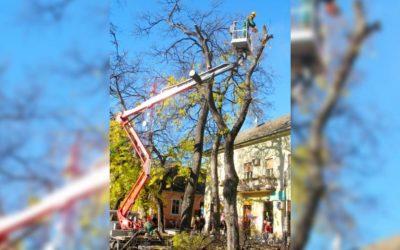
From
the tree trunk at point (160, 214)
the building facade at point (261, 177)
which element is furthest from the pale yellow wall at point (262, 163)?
the tree trunk at point (160, 214)

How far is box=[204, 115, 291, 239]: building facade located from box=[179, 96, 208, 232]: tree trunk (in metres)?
0.09

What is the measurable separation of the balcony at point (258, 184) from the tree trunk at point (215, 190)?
0.42 feet

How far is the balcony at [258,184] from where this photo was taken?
219 centimetres

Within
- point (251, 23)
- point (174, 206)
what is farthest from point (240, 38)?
point (174, 206)

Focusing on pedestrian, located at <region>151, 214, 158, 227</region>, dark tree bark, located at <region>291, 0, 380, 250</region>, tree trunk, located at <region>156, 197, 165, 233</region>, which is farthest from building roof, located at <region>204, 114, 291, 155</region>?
dark tree bark, located at <region>291, 0, 380, 250</region>

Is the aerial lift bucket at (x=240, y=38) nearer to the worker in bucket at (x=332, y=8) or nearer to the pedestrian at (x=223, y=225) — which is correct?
the pedestrian at (x=223, y=225)

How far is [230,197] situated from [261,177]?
0.86 feet

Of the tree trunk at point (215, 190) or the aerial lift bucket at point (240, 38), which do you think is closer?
the aerial lift bucket at point (240, 38)

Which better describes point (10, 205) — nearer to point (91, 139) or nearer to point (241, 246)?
point (91, 139)

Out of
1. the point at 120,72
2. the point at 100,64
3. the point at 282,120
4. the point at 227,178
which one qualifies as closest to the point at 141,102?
the point at 120,72

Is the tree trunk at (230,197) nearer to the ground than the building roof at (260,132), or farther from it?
nearer to the ground

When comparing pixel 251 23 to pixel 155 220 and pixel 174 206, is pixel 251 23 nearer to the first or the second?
pixel 174 206

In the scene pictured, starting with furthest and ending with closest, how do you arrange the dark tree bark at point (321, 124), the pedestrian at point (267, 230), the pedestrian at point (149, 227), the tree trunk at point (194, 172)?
the pedestrian at point (149, 227) < the tree trunk at point (194, 172) < the pedestrian at point (267, 230) < the dark tree bark at point (321, 124)

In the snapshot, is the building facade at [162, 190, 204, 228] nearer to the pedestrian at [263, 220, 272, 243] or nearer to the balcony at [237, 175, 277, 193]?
the balcony at [237, 175, 277, 193]
